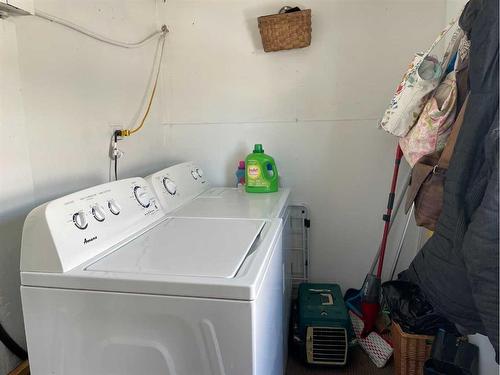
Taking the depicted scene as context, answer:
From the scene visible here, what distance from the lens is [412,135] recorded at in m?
1.35

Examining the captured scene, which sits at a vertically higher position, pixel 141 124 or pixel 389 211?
pixel 141 124

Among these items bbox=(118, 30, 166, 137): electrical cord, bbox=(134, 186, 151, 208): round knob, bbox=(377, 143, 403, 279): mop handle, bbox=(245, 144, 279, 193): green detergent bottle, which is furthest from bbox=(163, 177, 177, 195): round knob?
bbox=(377, 143, 403, 279): mop handle

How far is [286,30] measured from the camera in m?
1.89

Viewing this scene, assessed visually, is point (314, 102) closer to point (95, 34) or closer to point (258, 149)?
point (258, 149)

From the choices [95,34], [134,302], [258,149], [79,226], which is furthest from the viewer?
[258,149]

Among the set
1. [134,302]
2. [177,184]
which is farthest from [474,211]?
[177,184]

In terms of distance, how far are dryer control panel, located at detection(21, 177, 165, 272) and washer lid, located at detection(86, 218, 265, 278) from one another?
57 mm

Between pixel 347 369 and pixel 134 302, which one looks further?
pixel 347 369

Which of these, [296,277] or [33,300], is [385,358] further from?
[33,300]

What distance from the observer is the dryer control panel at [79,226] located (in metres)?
0.91

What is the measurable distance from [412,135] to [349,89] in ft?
2.56

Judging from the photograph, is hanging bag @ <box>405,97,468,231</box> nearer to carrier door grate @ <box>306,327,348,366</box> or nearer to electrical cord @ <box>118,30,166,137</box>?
carrier door grate @ <box>306,327,348,366</box>

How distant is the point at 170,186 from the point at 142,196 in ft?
0.92

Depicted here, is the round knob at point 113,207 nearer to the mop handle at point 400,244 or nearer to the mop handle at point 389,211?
the mop handle at point 389,211
